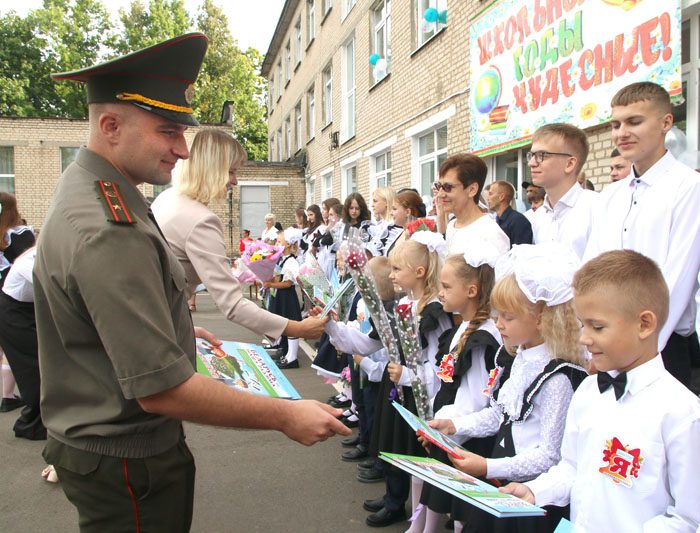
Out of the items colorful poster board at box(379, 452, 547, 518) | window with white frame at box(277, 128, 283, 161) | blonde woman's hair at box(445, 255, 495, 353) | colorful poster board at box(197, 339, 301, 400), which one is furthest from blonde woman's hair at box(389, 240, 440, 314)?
window with white frame at box(277, 128, 283, 161)

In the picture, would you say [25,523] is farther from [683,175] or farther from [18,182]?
[18,182]

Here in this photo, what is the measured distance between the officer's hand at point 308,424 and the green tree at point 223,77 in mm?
37081

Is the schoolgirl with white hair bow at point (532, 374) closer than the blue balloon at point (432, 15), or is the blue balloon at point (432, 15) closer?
the schoolgirl with white hair bow at point (532, 374)

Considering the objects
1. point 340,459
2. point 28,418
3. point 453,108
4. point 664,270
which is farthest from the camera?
point 453,108

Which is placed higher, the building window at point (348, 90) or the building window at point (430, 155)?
the building window at point (348, 90)

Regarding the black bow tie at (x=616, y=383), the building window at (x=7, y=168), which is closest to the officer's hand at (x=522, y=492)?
the black bow tie at (x=616, y=383)

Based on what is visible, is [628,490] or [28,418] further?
[28,418]

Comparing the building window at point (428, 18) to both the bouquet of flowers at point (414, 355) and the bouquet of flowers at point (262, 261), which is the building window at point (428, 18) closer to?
the bouquet of flowers at point (262, 261)

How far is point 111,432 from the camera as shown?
5.18 ft

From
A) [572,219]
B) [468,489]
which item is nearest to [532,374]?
[468,489]

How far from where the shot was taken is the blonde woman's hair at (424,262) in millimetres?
3473

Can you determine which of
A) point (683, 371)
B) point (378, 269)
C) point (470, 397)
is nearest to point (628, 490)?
point (470, 397)

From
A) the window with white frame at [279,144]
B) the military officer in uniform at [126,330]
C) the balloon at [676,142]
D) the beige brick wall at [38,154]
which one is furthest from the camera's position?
the window with white frame at [279,144]

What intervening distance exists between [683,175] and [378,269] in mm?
1946
